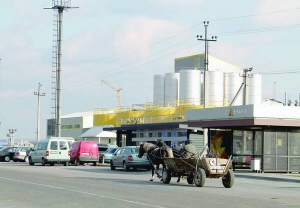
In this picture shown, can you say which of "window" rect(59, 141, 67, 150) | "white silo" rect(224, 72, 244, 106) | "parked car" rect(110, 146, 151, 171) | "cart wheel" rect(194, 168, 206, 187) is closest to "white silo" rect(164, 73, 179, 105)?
"white silo" rect(224, 72, 244, 106)

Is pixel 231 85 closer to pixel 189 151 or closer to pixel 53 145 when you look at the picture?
pixel 53 145

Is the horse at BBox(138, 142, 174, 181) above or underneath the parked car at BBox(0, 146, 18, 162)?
above

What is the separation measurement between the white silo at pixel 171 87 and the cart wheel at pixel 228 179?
186 feet

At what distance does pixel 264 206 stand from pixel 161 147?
11.1 metres

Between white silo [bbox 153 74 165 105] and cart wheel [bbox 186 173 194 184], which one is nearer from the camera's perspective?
cart wheel [bbox 186 173 194 184]

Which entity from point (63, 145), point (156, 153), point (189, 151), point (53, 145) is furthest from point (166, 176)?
point (63, 145)

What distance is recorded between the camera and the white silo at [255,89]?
82562 millimetres

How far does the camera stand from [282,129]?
126 feet

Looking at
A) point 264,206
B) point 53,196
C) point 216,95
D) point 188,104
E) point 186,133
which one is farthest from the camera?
point 216,95

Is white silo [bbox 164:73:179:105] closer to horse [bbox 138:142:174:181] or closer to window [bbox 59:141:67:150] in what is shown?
window [bbox 59:141:67:150]

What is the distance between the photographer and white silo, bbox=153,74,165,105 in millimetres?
83938

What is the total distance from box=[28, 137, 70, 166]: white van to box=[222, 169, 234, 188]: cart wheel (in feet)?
77.3

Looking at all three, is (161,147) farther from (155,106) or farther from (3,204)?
(155,106)

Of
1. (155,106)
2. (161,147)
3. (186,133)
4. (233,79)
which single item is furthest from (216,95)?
(161,147)
